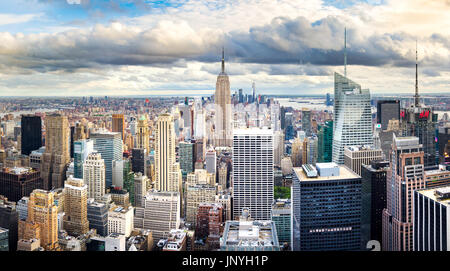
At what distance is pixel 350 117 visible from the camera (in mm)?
8008

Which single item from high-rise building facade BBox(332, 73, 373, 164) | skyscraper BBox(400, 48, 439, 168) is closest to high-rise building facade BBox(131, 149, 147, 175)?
high-rise building facade BBox(332, 73, 373, 164)

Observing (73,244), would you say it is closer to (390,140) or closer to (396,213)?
(396,213)

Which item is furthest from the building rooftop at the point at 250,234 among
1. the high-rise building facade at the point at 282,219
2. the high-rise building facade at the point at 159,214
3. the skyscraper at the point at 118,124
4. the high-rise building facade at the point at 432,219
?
the skyscraper at the point at 118,124

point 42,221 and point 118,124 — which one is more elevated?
point 118,124

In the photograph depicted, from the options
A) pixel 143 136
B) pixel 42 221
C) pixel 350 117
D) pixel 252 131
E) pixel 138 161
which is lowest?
pixel 42 221

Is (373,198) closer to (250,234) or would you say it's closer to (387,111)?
(387,111)


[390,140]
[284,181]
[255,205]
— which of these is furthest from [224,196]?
[390,140]

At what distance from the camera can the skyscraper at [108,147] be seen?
21.7 ft

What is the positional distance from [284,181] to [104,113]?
3156 mm

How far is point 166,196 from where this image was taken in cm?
602

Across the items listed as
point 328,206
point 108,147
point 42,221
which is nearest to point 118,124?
point 108,147

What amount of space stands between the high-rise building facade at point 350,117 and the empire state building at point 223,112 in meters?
1.86

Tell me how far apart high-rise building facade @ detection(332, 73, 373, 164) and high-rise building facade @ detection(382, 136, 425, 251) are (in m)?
1.10

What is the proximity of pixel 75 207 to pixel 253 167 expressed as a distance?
344cm
